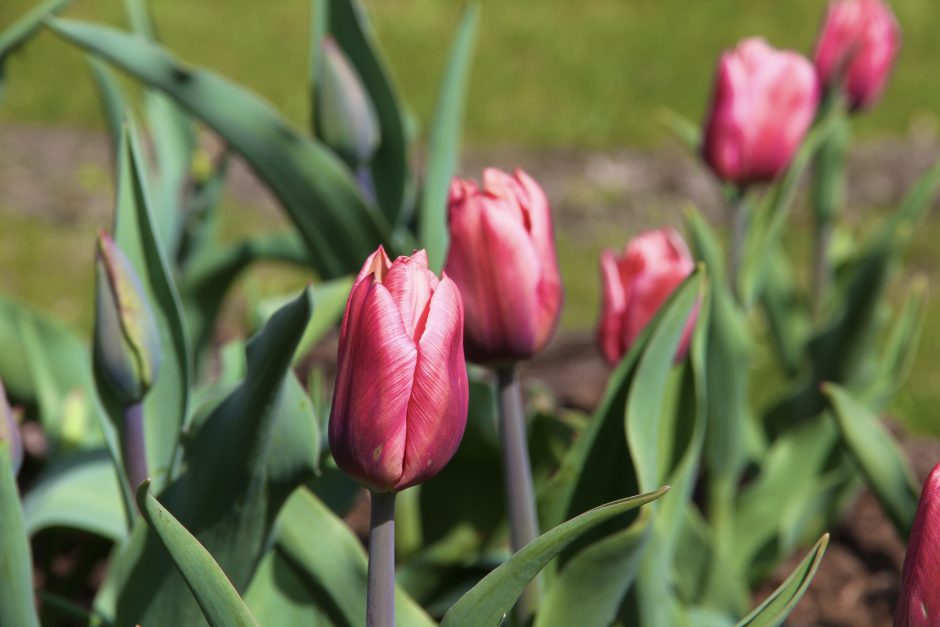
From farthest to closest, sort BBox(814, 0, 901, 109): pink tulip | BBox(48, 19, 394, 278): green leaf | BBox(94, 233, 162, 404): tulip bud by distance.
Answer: BBox(814, 0, 901, 109): pink tulip → BBox(48, 19, 394, 278): green leaf → BBox(94, 233, 162, 404): tulip bud

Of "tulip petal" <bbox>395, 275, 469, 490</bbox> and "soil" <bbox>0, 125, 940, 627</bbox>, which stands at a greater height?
"tulip petal" <bbox>395, 275, 469, 490</bbox>

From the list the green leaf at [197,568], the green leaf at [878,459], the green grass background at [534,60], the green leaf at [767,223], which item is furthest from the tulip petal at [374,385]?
the green grass background at [534,60]

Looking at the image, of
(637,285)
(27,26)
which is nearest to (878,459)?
(637,285)

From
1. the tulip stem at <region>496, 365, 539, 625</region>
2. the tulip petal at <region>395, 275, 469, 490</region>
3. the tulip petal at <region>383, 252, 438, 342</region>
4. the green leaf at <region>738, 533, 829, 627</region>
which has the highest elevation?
the tulip petal at <region>383, 252, 438, 342</region>

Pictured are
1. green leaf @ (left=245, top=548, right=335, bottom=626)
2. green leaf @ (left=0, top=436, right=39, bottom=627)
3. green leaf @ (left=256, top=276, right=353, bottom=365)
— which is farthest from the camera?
green leaf @ (left=256, top=276, right=353, bottom=365)

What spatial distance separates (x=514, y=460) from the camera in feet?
3.33

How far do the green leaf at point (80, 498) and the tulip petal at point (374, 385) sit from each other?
21.2 inches

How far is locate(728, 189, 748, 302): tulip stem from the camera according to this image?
5.15 feet

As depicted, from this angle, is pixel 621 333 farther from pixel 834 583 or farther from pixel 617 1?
pixel 617 1

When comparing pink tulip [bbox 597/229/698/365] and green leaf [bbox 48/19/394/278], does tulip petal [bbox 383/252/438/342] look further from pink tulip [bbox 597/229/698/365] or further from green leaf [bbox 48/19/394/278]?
green leaf [bbox 48/19/394/278]

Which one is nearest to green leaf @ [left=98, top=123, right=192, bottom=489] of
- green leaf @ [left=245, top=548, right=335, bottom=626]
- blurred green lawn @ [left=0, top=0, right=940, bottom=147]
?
green leaf @ [left=245, top=548, right=335, bottom=626]

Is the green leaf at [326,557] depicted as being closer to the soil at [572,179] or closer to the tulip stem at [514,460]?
the tulip stem at [514,460]

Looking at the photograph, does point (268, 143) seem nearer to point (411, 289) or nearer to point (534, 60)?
point (411, 289)

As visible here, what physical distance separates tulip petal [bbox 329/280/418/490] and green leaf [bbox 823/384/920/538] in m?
0.63
